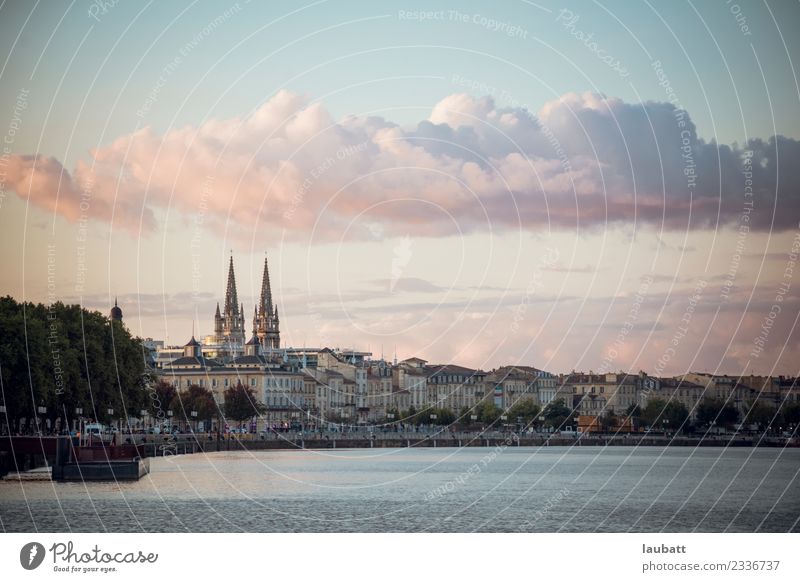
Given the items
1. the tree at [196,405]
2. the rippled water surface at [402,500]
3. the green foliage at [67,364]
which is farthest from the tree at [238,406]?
the green foliage at [67,364]

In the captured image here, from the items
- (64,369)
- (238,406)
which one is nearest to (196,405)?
(238,406)

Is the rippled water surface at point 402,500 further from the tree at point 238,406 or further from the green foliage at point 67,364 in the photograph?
the tree at point 238,406

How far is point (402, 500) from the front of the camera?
279 feet

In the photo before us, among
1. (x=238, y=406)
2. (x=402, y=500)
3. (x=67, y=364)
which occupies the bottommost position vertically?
(x=402, y=500)

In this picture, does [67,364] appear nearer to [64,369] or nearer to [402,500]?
[64,369]

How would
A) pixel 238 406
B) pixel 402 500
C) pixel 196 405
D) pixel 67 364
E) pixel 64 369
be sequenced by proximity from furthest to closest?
pixel 238 406, pixel 196 405, pixel 67 364, pixel 64 369, pixel 402 500

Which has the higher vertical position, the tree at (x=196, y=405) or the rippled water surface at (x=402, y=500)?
the tree at (x=196, y=405)

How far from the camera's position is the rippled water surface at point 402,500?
2704 inches

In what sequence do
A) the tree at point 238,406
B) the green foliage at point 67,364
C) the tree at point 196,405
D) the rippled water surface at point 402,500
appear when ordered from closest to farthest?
1. the rippled water surface at point 402,500
2. the green foliage at point 67,364
3. the tree at point 196,405
4. the tree at point 238,406

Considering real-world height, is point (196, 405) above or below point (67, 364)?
below

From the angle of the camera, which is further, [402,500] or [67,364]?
[67,364]

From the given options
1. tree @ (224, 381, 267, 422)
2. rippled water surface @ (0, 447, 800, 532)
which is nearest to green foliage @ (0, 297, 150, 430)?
rippled water surface @ (0, 447, 800, 532)
